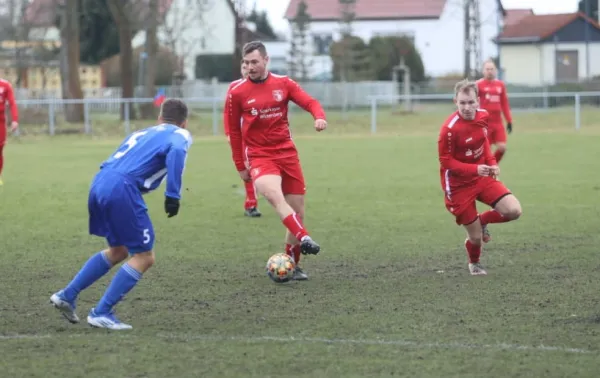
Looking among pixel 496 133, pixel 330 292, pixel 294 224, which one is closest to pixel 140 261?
pixel 330 292

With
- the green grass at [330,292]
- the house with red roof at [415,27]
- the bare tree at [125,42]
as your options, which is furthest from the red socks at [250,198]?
the house with red roof at [415,27]

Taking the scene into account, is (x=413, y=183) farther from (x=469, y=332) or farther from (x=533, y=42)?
(x=533, y=42)

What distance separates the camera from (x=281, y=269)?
29.7ft

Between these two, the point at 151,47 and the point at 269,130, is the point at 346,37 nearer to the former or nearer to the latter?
the point at 151,47

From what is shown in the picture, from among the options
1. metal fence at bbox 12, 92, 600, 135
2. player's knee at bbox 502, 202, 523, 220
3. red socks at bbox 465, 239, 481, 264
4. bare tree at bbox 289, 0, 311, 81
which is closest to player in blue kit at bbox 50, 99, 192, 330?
red socks at bbox 465, 239, 481, 264

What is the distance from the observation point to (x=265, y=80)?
951 centimetres

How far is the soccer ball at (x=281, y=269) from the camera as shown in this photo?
356 inches

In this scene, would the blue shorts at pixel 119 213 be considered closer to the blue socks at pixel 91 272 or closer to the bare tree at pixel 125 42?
the blue socks at pixel 91 272

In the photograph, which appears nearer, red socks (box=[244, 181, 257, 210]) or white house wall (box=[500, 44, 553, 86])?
red socks (box=[244, 181, 257, 210])

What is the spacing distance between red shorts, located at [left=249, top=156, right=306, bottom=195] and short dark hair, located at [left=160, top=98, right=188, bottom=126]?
2062 mm

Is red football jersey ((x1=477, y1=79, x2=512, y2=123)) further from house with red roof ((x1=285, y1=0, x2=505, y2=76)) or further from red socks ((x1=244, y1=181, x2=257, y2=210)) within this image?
house with red roof ((x1=285, y1=0, x2=505, y2=76))

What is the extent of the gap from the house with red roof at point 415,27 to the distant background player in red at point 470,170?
66.7 m

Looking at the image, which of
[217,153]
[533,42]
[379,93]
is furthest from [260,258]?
[533,42]

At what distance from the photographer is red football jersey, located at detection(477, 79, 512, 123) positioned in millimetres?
18469
